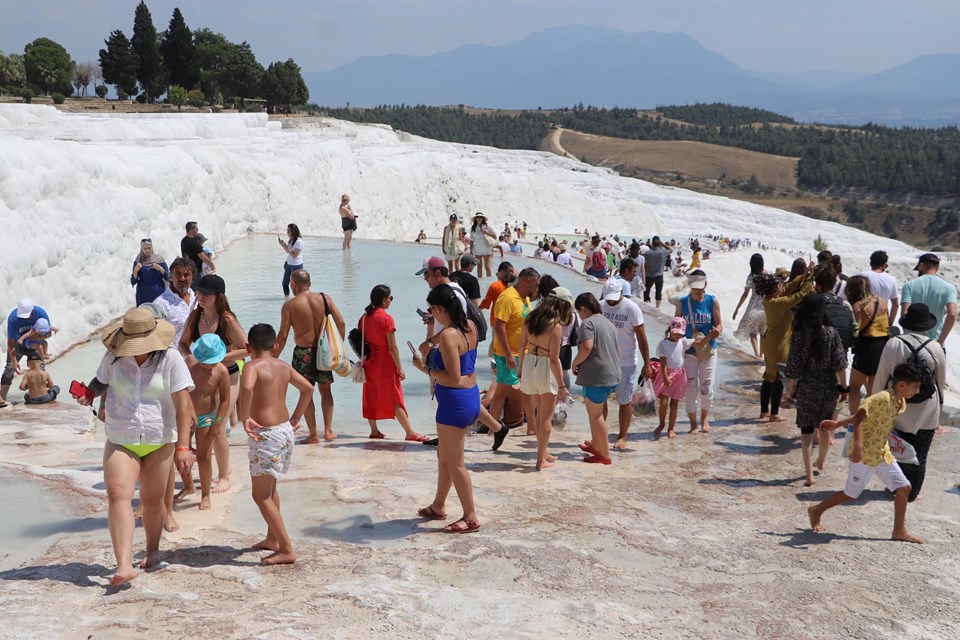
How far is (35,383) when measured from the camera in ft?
28.7

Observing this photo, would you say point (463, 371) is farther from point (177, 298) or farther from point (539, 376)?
point (177, 298)

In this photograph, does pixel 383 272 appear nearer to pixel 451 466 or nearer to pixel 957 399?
pixel 957 399

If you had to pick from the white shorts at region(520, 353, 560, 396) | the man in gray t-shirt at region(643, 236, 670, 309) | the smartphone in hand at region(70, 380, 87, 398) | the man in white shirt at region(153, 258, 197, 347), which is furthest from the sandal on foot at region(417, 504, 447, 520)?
the man in gray t-shirt at region(643, 236, 670, 309)

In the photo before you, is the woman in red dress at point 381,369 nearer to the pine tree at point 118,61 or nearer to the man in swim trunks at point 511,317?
the man in swim trunks at point 511,317

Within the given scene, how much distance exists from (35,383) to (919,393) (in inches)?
308

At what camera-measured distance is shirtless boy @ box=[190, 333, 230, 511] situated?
18.1 feet

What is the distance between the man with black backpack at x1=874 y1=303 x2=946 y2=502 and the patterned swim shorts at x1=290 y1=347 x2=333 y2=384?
14.4 feet

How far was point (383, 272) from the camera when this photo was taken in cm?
1623

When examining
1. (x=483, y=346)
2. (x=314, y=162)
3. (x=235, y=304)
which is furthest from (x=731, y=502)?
(x=314, y=162)

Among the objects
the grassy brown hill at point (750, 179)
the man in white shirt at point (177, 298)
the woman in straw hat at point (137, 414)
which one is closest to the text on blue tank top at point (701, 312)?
the man in white shirt at point (177, 298)

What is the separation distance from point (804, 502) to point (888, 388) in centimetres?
117

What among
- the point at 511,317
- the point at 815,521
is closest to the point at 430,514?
the point at 511,317

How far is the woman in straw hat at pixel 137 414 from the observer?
4.61m

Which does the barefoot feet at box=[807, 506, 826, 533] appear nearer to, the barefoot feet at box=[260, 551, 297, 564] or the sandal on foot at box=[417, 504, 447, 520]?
the sandal on foot at box=[417, 504, 447, 520]
